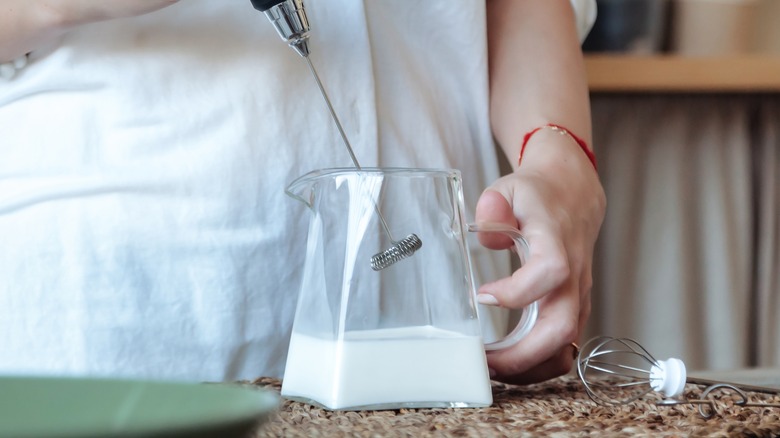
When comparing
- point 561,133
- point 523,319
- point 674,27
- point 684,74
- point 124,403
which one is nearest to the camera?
point 124,403

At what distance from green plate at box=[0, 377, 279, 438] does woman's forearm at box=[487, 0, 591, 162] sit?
15.7 inches

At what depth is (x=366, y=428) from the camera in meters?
0.30

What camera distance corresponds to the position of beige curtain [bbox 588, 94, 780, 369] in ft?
3.74

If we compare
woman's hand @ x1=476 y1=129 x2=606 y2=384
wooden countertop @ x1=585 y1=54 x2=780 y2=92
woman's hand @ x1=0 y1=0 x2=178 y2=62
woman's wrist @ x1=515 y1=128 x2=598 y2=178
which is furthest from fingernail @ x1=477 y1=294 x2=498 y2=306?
wooden countertop @ x1=585 y1=54 x2=780 y2=92

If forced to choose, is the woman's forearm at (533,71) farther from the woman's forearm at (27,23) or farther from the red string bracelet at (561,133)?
the woman's forearm at (27,23)

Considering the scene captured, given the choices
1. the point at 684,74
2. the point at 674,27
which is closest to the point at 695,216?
the point at 684,74

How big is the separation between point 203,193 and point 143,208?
0.03 metres

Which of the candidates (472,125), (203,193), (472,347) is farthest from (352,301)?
(472,125)

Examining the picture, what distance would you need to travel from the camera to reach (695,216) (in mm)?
1167

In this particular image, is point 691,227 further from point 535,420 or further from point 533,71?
point 535,420

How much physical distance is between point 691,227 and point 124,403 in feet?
3.54

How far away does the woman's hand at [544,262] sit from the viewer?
408mm

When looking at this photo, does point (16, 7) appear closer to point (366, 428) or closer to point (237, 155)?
point (237, 155)

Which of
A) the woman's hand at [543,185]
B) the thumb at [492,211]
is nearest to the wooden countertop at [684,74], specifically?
the woman's hand at [543,185]
